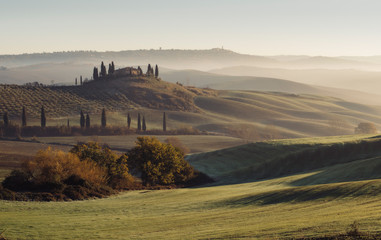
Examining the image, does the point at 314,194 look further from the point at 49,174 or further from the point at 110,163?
the point at 110,163

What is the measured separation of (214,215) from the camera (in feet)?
123

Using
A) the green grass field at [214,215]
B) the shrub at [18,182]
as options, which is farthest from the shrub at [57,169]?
the green grass field at [214,215]

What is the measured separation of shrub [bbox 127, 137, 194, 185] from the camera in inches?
3091

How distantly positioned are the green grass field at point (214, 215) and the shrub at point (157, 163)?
23.0 m

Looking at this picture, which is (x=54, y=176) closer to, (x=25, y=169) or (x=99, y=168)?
(x=25, y=169)

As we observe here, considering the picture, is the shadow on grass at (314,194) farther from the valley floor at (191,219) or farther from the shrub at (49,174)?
the shrub at (49,174)

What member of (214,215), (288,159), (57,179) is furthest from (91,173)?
(288,159)

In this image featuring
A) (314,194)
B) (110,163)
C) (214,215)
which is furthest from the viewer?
(110,163)

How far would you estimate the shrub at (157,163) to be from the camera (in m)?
78.5

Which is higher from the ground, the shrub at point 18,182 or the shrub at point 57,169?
the shrub at point 57,169

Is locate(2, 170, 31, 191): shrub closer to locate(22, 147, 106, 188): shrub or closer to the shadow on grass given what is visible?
locate(22, 147, 106, 188): shrub

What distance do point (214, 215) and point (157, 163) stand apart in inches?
1726

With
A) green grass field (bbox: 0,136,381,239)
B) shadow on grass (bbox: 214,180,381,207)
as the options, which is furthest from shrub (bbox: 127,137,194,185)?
shadow on grass (bbox: 214,180,381,207)

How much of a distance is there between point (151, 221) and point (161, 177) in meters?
41.9
